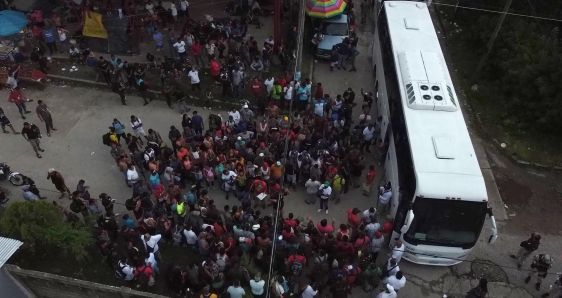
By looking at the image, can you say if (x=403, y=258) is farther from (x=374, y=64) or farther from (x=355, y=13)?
(x=355, y=13)

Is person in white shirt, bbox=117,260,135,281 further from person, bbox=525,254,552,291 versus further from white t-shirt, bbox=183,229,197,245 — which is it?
person, bbox=525,254,552,291

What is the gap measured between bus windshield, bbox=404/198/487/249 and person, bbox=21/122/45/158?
1114 centimetres

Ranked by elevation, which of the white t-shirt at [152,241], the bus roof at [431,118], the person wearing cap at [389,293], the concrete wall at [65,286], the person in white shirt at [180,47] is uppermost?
the bus roof at [431,118]

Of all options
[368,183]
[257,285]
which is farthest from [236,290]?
[368,183]

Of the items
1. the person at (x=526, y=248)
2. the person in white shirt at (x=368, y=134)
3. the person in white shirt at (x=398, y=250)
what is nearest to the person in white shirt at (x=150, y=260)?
the person in white shirt at (x=398, y=250)

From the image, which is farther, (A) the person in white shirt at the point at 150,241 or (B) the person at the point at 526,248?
(B) the person at the point at 526,248

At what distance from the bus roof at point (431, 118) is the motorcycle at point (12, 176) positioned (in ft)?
34.7

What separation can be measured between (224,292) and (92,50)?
1270 centimetres

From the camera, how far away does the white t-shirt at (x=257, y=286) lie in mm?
10719

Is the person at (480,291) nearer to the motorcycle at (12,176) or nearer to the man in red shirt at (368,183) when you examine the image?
the man in red shirt at (368,183)

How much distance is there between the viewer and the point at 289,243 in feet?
38.5

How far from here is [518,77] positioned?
17141mm

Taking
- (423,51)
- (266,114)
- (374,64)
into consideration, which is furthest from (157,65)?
(423,51)

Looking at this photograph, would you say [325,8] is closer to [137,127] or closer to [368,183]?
[368,183]
